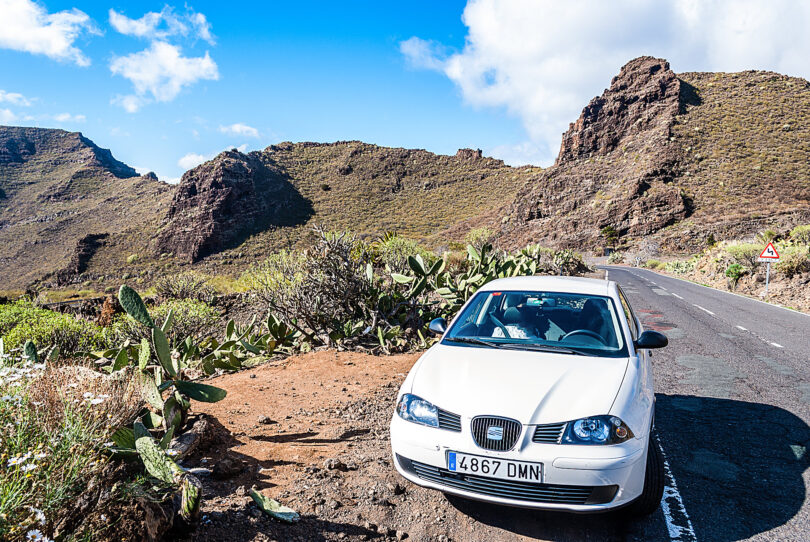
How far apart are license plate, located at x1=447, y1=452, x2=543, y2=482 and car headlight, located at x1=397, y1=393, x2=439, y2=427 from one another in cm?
24

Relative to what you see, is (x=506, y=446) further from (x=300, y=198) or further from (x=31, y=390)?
(x=300, y=198)

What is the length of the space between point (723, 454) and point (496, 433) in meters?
2.64

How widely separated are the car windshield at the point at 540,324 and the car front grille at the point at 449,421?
37.0 inches

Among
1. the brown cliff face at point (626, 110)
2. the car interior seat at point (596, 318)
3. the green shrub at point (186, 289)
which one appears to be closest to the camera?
the car interior seat at point (596, 318)

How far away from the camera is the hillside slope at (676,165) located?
160 ft

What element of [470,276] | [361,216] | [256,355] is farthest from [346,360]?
[361,216]

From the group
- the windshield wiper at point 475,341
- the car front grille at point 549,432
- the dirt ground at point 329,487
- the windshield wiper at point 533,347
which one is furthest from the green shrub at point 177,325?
the car front grille at point 549,432

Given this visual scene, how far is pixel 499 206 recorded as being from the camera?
2606 inches

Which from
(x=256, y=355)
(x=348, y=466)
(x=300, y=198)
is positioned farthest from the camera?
(x=300, y=198)

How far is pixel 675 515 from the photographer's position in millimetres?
3117

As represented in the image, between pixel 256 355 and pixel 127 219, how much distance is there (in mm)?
63785

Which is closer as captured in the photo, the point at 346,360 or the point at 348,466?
the point at 348,466

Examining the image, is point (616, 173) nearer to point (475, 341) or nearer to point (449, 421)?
point (475, 341)

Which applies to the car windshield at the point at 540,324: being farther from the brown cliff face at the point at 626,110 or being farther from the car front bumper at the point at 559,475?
the brown cliff face at the point at 626,110
